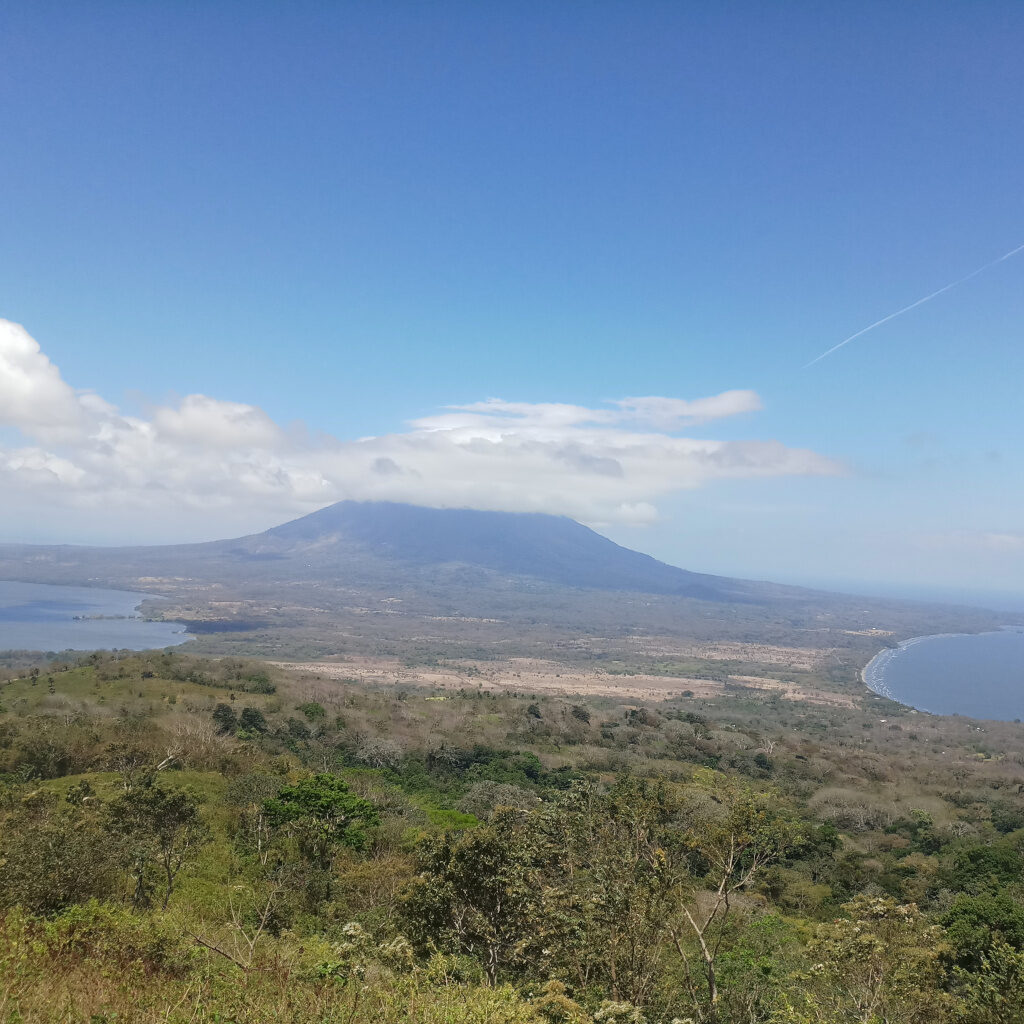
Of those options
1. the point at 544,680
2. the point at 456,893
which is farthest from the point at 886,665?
the point at 456,893

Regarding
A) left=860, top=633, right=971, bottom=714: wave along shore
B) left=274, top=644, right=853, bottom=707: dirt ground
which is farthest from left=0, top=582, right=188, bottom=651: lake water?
left=860, top=633, right=971, bottom=714: wave along shore

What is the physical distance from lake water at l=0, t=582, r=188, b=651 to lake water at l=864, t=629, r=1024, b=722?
367 feet

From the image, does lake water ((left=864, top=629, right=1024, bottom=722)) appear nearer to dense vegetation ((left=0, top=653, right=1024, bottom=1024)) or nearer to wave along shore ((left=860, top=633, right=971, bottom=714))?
wave along shore ((left=860, top=633, right=971, bottom=714))

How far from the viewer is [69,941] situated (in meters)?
7.88

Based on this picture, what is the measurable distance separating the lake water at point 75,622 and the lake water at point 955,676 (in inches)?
4401

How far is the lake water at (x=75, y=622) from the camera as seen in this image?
92688 mm

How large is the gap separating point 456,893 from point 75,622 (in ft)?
429

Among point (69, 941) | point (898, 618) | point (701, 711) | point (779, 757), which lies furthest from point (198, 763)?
point (898, 618)

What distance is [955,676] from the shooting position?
10981 centimetres

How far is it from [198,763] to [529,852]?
24.9 meters

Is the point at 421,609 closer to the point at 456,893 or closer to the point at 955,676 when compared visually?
the point at 955,676

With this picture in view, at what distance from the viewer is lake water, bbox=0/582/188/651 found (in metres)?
92.7

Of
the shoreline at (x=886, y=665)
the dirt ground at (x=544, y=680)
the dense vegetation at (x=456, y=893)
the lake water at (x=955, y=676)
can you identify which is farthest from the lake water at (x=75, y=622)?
the lake water at (x=955, y=676)

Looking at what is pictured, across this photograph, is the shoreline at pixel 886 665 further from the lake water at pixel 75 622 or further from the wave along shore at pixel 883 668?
the lake water at pixel 75 622
